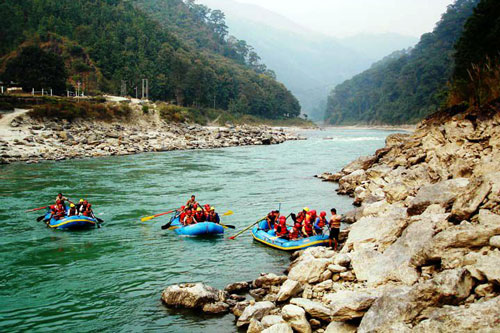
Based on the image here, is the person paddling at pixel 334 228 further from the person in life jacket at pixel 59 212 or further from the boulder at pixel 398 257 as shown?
the person in life jacket at pixel 59 212

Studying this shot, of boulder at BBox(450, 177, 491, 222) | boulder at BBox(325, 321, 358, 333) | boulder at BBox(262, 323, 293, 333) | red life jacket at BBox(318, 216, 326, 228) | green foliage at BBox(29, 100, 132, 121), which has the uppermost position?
green foliage at BBox(29, 100, 132, 121)

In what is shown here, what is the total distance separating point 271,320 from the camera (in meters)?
8.52

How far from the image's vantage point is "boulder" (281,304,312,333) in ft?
26.5

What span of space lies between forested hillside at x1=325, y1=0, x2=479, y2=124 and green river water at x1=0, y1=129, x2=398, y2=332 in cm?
6956

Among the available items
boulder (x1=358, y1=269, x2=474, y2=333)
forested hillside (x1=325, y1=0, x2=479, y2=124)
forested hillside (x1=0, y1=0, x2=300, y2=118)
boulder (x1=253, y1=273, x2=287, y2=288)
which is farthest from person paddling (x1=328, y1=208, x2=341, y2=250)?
forested hillside (x1=325, y1=0, x2=479, y2=124)

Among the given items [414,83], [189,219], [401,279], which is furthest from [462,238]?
[414,83]

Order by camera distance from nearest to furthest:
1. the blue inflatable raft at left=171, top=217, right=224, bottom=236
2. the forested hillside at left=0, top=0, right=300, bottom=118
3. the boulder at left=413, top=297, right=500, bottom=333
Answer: the boulder at left=413, top=297, right=500, bottom=333 → the blue inflatable raft at left=171, top=217, right=224, bottom=236 → the forested hillside at left=0, top=0, right=300, bottom=118

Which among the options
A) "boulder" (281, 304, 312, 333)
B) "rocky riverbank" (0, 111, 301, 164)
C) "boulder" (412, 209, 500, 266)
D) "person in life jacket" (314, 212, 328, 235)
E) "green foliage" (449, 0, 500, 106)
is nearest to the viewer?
"boulder" (281, 304, 312, 333)

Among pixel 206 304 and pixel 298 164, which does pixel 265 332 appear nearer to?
pixel 206 304

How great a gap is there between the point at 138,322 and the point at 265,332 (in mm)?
3263

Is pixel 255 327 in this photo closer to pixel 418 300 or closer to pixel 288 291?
pixel 288 291

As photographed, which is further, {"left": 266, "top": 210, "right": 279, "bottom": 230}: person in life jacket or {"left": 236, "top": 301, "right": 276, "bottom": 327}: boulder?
{"left": 266, "top": 210, "right": 279, "bottom": 230}: person in life jacket

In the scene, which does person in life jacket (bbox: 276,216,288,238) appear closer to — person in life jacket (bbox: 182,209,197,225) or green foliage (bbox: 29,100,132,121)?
person in life jacket (bbox: 182,209,197,225)

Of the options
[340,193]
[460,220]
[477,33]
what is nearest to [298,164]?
[340,193]
